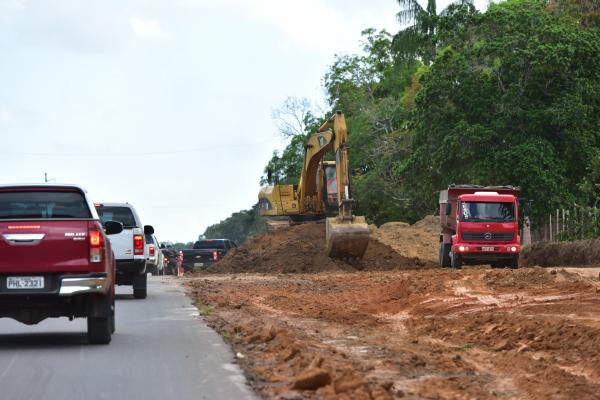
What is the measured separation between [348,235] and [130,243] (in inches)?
671

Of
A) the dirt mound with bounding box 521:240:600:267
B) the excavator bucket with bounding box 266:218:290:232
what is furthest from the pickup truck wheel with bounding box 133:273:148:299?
the excavator bucket with bounding box 266:218:290:232

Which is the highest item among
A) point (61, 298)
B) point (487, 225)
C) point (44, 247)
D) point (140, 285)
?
point (487, 225)

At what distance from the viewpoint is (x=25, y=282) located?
15.5 meters

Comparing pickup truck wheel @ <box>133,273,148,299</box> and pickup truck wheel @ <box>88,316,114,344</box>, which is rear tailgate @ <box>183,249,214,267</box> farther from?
pickup truck wheel @ <box>88,316,114,344</box>

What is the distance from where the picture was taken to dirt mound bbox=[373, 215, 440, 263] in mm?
56281

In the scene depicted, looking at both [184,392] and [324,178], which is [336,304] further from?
[324,178]

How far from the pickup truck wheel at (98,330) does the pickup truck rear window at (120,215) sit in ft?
40.9

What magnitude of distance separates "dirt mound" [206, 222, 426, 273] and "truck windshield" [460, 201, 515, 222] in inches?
216

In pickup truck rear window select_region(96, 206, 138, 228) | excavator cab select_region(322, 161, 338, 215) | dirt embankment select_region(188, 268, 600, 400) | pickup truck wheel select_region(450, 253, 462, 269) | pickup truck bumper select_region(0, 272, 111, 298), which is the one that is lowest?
dirt embankment select_region(188, 268, 600, 400)

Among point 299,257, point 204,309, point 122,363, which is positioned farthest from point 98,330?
point 299,257

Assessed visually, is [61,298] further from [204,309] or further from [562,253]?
[562,253]

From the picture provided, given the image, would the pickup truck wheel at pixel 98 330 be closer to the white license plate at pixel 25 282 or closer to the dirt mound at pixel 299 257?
the white license plate at pixel 25 282

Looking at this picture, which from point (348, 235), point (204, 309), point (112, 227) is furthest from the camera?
point (348, 235)

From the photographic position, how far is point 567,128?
51.5 meters
